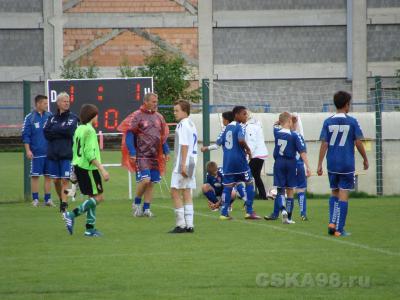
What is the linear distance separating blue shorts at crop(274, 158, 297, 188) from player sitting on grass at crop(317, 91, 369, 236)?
2.00 meters

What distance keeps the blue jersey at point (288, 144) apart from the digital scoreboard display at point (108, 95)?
624cm

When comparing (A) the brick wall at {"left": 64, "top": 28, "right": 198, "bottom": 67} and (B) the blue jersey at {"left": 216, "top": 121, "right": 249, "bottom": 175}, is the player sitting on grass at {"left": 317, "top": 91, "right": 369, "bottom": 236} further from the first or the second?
(A) the brick wall at {"left": 64, "top": 28, "right": 198, "bottom": 67}

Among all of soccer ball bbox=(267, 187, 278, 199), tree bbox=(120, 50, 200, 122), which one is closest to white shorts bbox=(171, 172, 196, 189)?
soccer ball bbox=(267, 187, 278, 199)

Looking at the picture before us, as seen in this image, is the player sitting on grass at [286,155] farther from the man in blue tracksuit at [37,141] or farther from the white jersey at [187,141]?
the man in blue tracksuit at [37,141]

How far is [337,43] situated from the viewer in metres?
51.1

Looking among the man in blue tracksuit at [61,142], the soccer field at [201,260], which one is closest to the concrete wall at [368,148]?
the soccer field at [201,260]

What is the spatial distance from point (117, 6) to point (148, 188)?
117ft

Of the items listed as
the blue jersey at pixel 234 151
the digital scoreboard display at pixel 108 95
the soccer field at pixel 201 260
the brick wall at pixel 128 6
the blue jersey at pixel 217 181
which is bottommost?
the soccer field at pixel 201 260

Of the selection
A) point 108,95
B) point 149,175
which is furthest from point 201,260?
point 108,95

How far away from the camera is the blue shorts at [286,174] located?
51.6ft

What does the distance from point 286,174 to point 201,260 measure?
15.2ft

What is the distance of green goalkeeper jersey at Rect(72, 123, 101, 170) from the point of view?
1378 centimetres

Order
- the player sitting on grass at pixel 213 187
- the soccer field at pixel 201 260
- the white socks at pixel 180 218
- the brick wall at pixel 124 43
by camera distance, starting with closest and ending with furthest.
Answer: the soccer field at pixel 201 260, the white socks at pixel 180 218, the player sitting on grass at pixel 213 187, the brick wall at pixel 124 43

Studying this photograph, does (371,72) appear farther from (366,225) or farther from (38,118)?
(366,225)
